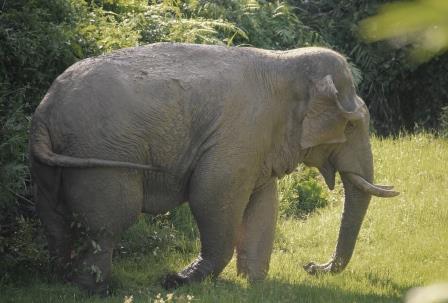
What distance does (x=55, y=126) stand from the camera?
6.30m

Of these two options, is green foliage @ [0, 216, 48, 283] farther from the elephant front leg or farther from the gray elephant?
the elephant front leg

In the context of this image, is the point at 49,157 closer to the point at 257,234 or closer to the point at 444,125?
the point at 257,234

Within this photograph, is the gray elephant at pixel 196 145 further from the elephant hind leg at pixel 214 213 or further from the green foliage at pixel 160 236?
the green foliage at pixel 160 236

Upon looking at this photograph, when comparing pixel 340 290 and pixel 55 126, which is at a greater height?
pixel 55 126

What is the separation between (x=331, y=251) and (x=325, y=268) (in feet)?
4.63

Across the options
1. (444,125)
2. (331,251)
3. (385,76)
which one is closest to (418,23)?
(331,251)

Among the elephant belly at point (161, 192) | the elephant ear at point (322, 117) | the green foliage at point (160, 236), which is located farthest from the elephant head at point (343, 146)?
the green foliage at point (160, 236)

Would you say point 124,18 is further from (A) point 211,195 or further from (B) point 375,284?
(B) point 375,284

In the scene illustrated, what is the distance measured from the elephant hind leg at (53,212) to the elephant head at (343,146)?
2231 mm

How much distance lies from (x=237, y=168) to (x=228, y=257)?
0.82 meters

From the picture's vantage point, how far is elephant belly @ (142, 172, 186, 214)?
677 centimetres

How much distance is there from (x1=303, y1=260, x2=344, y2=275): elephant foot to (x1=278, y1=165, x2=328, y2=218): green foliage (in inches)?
105

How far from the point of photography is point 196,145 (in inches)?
270

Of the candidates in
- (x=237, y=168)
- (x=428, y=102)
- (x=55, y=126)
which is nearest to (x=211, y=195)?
(x=237, y=168)
